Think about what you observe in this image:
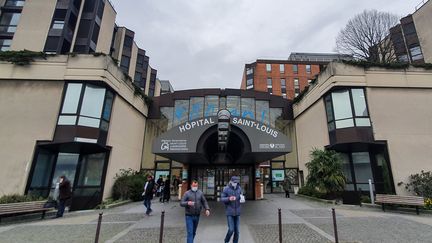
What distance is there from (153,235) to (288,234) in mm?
4135

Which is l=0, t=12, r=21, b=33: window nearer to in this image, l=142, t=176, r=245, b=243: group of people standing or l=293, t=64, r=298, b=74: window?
l=142, t=176, r=245, b=243: group of people standing

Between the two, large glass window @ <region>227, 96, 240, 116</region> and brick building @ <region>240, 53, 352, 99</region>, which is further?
brick building @ <region>240, 53, 352, 99</region>

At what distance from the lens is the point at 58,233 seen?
6.97 meters

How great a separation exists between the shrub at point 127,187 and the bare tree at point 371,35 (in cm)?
2442

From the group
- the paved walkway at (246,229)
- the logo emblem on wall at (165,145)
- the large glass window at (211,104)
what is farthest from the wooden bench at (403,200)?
the large glass window at (211,104)

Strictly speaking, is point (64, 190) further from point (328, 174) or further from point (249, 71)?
point (249, 71)

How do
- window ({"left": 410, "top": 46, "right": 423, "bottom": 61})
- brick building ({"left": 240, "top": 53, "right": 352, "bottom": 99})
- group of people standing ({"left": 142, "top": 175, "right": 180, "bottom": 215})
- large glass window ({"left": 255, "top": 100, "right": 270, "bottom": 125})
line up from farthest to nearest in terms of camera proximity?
brick building ({"left": 240, "top": 53, "right": 352, "bottom": 99})
window ({"left": 410, "top": 46, "right": 423, "bottom": 61})
large glass window ({"left": 255, "top": 100, "right": 270, "bottom": 125})
group of people standing ({"left": 142, "top": 175, "right": 180, "bottom": 215})

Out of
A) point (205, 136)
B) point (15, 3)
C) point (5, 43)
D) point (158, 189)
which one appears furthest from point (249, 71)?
point (205, 136)

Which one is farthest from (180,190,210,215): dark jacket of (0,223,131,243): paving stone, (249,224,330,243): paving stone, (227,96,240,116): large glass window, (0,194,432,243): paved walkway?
(227,96,240,116): large glass window

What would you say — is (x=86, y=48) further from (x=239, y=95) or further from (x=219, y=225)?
(x=219, y=225)

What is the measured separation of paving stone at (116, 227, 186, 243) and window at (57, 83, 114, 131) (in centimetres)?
843

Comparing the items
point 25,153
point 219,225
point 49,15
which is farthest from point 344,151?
point 49,15

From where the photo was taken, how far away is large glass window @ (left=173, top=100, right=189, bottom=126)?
20.0 metres

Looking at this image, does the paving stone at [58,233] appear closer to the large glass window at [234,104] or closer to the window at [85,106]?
the window at [85,106]
